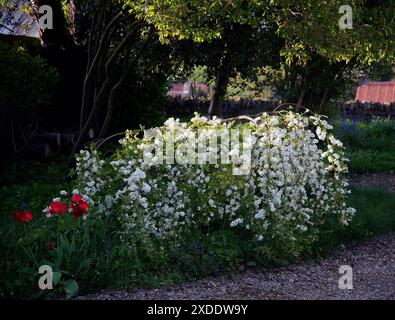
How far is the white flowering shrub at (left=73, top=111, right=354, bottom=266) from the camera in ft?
17.5

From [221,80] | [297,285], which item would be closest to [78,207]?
[297,285]

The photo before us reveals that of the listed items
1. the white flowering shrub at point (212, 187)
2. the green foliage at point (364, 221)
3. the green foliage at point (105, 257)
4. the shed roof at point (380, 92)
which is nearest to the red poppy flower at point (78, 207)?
the green foliage at point (105, 257)

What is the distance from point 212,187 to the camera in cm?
553

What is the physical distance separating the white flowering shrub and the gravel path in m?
0.23

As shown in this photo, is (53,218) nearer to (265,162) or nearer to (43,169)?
(265,162)

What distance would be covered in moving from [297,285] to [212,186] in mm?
1073

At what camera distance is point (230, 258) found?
17.3 feet

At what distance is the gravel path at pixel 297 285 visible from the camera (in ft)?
15.4

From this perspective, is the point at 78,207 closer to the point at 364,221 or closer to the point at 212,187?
the point at 212,187

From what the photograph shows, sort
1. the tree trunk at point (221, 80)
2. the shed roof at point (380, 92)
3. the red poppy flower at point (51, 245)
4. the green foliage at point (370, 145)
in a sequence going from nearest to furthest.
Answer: the red poppy flower at point (51, 245) → the tree trunk at point (221, 80) → the green foliage at point (370, 145) → the shed roof at point (380, 92)

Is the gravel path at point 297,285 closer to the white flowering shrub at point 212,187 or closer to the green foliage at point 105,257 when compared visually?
the green foliage at point 105,257

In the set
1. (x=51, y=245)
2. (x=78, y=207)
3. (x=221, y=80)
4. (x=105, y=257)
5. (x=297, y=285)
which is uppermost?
(x=221, y=80)

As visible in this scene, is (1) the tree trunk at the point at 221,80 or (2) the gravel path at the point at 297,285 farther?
(1) the tree trunk at the point at 221,80
